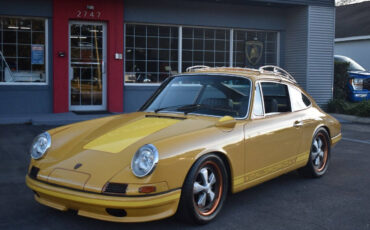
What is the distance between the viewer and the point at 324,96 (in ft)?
49.4

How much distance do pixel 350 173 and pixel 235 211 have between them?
103 inches

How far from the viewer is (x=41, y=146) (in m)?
4.55

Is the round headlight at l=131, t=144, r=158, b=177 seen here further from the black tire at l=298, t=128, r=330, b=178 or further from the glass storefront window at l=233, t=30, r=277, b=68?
the glass storefront window at l=233, t=30, r=277, b=68

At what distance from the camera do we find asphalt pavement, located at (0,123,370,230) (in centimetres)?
426

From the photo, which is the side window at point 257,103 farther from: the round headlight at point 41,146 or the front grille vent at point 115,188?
the round headlight at point 41,146

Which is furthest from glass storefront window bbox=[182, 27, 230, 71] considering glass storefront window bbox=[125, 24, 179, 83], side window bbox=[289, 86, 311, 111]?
side window bbox=[289, 86, 311, 111]

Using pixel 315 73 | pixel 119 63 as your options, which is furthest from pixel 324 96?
pixel 119 63

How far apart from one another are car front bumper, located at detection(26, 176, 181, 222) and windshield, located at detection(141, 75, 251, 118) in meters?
1.42

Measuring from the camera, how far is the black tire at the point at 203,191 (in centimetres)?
402

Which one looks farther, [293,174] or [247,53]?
[247,53]

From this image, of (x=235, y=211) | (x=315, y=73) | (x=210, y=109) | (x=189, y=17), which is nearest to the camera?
(x=235, y=211)

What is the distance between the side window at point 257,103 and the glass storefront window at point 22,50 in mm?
8417

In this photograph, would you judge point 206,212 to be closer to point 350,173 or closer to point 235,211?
point 235,211

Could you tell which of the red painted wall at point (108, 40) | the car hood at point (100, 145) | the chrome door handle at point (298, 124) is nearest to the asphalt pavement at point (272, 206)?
the car hood at point (100, 145)
